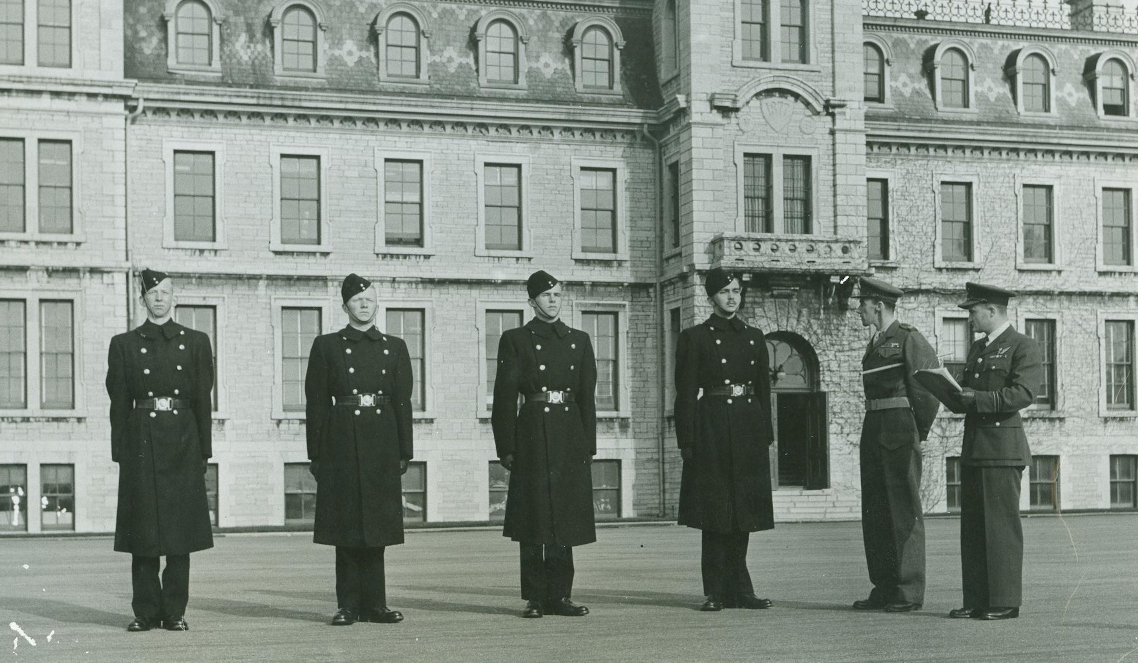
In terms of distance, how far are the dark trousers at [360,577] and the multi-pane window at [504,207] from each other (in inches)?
852

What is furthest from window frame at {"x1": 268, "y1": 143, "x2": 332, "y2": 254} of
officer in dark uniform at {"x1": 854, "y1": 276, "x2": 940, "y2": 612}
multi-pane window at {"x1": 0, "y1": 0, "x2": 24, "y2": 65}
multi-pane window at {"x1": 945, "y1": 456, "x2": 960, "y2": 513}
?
officer in dark uniform at {"x1": 854, "y1": 276, "x2": 940, "y2": 612}

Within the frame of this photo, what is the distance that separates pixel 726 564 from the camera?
38.9 ft

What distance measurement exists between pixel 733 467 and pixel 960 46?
1029 inches

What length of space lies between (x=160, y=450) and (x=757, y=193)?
22.3 meters

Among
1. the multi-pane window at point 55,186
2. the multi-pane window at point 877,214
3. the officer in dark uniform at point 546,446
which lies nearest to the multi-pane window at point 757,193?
the multi-pane window at point 877,214

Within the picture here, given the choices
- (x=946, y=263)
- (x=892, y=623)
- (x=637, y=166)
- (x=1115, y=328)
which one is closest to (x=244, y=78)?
(x=637, y=166)

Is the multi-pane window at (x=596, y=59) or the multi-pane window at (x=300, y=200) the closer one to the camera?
the multi-pane window at (x=300, y=200)

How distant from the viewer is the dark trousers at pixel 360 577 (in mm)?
11070

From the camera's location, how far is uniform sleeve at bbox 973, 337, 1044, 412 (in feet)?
35.8

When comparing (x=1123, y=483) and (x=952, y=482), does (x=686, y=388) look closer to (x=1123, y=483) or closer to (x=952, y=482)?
(x=952, y=482)

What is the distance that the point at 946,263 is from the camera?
113 feet

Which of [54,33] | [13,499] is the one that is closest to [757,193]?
[54,33]

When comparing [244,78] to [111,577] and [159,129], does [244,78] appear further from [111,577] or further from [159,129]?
[111,577]

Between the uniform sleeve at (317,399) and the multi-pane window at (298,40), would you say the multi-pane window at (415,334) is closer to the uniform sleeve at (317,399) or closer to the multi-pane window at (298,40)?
the multi-pane window at (298,40)
